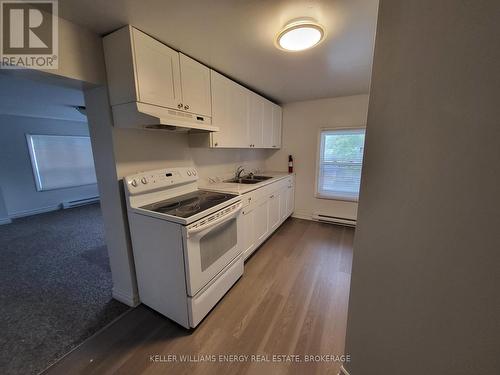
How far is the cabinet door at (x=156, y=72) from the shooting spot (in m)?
1.40

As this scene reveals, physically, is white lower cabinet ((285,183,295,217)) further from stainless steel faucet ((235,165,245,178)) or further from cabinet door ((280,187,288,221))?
stainless steel faucet ((235,165,245,178))

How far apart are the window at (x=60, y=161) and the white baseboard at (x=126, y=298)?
4282mm

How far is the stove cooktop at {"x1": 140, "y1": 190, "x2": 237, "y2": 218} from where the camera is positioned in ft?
5.05

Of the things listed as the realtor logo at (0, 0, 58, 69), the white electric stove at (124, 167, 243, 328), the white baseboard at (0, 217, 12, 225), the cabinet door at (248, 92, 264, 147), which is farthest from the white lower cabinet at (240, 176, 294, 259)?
the white baseboard at (0, 217, 12, 225)

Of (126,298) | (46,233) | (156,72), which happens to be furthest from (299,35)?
(46,233)

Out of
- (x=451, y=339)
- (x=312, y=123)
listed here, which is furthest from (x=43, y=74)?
→ (x=312, y=123)

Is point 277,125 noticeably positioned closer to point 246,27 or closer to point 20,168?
point 246,27

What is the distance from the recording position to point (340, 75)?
2.38m

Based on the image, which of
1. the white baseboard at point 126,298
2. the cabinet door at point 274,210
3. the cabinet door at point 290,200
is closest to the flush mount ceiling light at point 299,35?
the cabinet door at point 274,210

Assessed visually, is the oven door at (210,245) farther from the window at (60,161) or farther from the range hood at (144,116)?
the window at (60,161)

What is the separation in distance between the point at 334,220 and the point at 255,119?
2.35m

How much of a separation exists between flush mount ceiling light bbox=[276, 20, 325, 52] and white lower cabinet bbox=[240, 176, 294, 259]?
1.44 metres

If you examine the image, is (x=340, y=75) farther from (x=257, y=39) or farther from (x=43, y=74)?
(x=43, y=74)

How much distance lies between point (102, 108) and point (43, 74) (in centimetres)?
34
